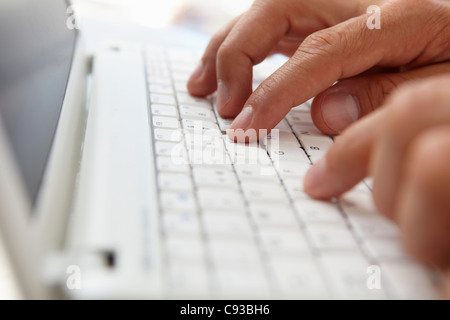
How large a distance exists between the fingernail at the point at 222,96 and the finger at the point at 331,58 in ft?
0.19

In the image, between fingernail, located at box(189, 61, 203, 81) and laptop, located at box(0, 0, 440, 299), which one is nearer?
laptop, located at box(0, 0, 440, 299)

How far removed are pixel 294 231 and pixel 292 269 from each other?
2.1 inches

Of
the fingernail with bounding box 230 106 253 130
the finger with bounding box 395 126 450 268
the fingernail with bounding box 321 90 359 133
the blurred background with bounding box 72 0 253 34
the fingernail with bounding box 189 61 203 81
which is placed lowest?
the blurred background with bounding box 72 0 253 34

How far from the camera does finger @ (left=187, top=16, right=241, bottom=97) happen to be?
0.73 m

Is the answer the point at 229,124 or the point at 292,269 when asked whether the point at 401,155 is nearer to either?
the point at 292,269

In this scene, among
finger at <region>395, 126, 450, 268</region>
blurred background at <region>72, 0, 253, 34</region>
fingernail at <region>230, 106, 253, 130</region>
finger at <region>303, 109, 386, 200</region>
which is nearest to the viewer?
finger at <region>395, 126, 450, 268</region>

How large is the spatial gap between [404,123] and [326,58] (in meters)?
0.27

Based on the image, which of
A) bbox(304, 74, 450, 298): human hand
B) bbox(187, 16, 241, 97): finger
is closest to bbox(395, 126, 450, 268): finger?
bbox(304, 74, 450, 298): human hand

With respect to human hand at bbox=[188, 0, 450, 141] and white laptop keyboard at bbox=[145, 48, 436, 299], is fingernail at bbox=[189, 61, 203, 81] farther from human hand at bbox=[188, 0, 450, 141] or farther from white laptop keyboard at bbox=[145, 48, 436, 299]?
white laptop keyboard at bbox=[145, 48, 436, 299]

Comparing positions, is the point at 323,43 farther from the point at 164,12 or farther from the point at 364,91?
the point at 164,12

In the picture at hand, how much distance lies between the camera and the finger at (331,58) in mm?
611

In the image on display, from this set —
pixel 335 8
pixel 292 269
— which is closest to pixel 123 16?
pixel 335 8

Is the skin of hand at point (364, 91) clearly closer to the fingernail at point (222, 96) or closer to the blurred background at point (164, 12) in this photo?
the fingernail at point (222, 96)

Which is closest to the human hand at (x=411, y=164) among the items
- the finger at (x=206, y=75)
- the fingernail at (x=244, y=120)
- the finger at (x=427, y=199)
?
the finger at (x=427, y=199)
